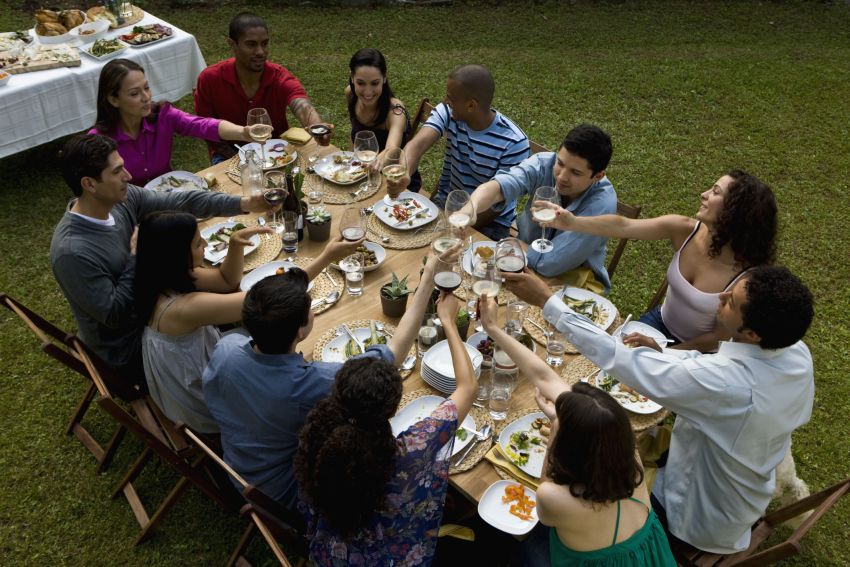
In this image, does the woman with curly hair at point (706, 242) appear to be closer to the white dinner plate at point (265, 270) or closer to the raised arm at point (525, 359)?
the raised arm at point (525, 359)

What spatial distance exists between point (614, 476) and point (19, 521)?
360 cm

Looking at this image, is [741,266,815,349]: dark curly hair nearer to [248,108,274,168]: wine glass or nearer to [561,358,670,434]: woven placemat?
[561,358,670,434]: woven placemat

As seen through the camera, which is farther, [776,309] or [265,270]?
[265,270]

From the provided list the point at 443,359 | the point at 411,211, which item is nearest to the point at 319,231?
the point at 411,211

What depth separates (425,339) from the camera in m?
3.37

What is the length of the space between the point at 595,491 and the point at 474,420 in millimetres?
789

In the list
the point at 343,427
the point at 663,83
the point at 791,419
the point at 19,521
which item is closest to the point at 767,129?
the point at 663,83

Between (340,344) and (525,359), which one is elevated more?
(525,359)

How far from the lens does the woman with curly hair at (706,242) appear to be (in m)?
3.60

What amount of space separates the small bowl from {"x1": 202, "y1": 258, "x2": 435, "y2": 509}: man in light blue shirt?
516 cm

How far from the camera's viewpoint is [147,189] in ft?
14.4

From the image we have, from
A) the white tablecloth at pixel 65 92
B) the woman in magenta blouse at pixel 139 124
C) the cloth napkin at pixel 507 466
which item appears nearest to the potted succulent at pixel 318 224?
the woman in magenta blouse at pixel 139 124

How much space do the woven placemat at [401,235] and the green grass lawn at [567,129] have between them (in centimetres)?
198

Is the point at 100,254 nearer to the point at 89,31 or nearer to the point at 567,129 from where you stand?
the point at 89,31
